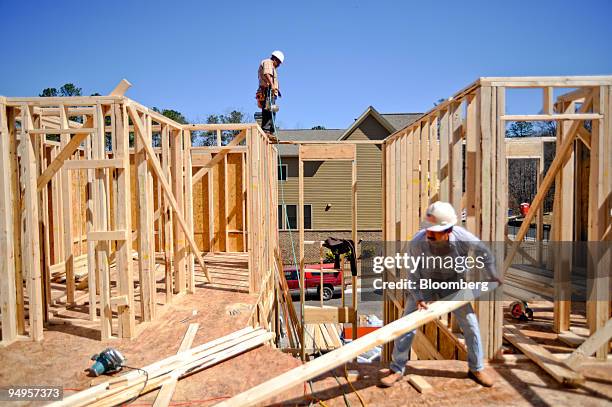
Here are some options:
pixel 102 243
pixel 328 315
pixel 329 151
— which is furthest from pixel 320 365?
pixel 329 151

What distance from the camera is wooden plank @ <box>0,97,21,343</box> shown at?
4938 mm

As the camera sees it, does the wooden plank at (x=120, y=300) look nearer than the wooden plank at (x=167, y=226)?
Yes

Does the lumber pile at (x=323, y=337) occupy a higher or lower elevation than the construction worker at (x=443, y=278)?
lower

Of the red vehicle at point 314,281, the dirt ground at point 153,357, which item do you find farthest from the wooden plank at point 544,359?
the red vehicle at point 314,281

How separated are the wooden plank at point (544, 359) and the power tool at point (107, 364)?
4492 mm

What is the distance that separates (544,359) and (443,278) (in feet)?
4.83

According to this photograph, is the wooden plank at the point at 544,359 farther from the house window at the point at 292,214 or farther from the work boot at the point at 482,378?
the house window at the point at 292,214

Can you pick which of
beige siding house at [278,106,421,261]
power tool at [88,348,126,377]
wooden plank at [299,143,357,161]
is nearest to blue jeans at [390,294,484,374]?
power tool at [88,348,126,377]

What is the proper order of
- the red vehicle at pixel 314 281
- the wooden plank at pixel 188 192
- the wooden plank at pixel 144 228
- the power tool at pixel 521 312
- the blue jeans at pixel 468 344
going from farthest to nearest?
1. the red vehicle at pixel 314 281
2. the wooden plank at pixel 188 192
3. the power tool at pixel 521 312
4. the wooden plank at pixel 144 228
5. the blue jeans at pixel 468 344

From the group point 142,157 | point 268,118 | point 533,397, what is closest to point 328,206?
point 268,118

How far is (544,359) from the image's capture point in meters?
4.16

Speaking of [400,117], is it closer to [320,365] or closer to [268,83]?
[268,83]

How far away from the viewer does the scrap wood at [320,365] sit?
3.15 meters

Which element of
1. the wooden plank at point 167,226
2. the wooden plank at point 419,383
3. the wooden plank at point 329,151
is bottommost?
the wooden plank at point 419,383
